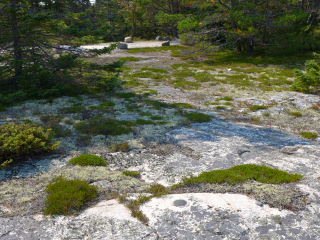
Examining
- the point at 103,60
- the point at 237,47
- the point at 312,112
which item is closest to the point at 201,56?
the point at 237,47

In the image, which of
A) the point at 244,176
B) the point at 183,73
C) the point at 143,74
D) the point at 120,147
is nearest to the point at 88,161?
the point at 120,147

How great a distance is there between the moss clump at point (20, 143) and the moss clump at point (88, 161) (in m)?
0.87

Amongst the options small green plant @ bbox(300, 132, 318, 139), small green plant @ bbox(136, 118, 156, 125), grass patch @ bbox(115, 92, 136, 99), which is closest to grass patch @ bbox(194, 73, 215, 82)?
grass patch @ bbox(115, 92, 136, 99)

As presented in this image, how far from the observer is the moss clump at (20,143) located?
6785 mm

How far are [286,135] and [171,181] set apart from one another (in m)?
5.59

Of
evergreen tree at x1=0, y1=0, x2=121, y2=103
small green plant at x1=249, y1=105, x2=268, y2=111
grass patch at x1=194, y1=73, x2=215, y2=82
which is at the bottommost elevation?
small green plant at x1=249, y1=105, x2=268, y2=111

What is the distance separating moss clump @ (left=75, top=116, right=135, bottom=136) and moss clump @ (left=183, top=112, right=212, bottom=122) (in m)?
2.62

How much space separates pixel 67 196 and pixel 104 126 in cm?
467

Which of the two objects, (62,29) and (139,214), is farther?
(62,29)

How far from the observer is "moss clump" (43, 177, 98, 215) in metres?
5.00

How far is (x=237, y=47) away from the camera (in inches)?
1150

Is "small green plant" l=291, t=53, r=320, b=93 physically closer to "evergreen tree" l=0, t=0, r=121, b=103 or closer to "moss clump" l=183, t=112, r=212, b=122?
"moss clump" l=183, t=112, r=212, b=122

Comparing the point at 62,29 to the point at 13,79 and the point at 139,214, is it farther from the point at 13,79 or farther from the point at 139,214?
the point at 139,214

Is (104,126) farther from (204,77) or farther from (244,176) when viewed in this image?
(204,77)
